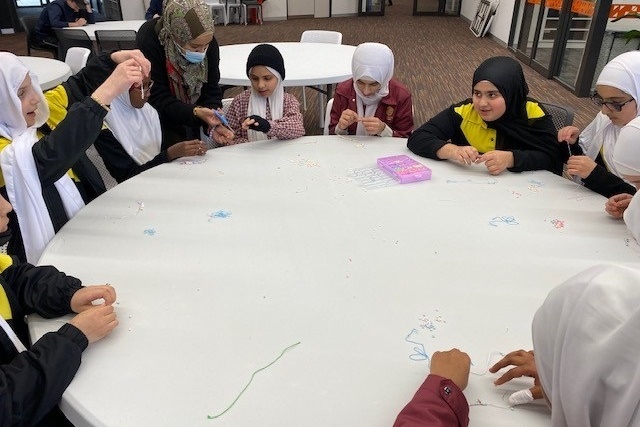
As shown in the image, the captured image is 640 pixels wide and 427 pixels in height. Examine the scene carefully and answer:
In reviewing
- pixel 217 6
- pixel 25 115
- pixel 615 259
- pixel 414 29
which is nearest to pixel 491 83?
pixel 615 259

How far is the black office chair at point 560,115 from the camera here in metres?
2.08

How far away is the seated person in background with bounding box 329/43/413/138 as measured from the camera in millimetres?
2270

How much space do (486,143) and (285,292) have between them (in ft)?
4.00

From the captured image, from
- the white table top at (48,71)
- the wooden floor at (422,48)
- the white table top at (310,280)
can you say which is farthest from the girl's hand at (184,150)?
the wooden floor at (422,48)

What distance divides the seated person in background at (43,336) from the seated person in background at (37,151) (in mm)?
163

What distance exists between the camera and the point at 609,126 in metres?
1.87

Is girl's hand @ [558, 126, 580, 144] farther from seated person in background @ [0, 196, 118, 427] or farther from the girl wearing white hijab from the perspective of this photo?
seated person in background @ [0, 196, 118, 427]

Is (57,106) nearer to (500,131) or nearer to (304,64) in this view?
(500,131)

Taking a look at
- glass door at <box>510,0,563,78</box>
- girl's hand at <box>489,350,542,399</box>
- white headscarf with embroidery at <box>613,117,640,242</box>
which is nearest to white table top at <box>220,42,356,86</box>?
white headscarf with embroidery at <box>613,117,640,242</box>

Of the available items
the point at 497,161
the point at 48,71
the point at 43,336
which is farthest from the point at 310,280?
the point at 48,71

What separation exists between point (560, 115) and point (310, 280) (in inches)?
62.0

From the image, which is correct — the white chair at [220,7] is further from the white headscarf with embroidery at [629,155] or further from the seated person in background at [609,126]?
the white headscarf with embroidery at [629,155]

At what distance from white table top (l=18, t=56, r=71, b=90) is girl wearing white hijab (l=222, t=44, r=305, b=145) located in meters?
1.51

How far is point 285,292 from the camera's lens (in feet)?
3.64
